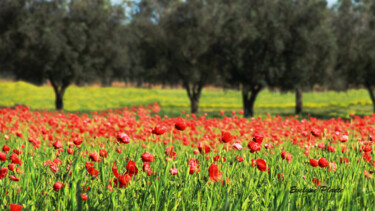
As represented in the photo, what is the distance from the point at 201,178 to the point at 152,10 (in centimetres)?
6289

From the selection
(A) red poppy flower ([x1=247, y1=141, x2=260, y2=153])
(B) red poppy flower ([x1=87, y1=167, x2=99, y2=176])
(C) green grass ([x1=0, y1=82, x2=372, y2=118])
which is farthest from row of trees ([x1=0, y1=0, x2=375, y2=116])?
(B) red poppy flower ([x1=87, y1=167, x2=99, y2=176])

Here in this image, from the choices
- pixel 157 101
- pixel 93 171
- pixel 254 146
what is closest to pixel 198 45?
pixel 157 101

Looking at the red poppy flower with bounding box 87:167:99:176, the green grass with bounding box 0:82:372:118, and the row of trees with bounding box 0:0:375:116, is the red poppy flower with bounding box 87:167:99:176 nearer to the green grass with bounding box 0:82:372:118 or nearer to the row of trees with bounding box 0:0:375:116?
the row of trees with bounding box 0:0:375:116

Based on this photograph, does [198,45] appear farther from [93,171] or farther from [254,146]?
[93,171]

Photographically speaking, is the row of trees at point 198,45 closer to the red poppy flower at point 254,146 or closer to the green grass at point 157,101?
the green grass at point 157,101

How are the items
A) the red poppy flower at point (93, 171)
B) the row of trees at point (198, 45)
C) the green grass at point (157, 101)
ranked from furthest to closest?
1. the green grass at point (157, 101)
2. the row of trees at point (198, 45)
3. the red poppy flower at point (93, 171)

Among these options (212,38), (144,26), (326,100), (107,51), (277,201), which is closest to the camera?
(277,201)

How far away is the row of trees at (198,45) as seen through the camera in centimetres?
2422

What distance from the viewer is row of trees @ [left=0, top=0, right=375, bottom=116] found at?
2422 cm

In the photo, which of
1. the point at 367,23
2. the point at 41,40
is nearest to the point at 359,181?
the point at 41,40

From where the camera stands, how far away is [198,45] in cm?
2578

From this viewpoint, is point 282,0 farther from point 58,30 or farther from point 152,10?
point 152,10

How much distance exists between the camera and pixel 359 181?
12.1 feet

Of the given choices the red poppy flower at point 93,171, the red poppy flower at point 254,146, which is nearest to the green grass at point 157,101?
the red poppy flower at point 254,146
